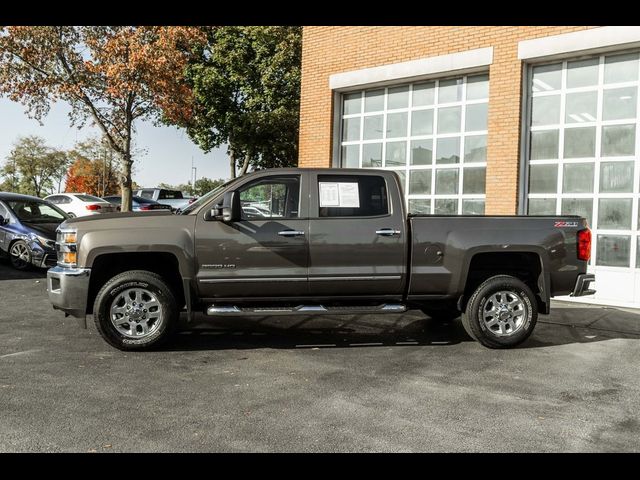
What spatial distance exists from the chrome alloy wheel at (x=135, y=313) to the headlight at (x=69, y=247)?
641 millimetres

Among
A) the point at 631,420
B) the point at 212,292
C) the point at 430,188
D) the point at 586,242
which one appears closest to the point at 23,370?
the point at 212,292

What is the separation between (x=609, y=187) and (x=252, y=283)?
681 centimetres

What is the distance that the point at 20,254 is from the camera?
13.4m

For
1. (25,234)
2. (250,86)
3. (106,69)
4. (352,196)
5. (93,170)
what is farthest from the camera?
(93,170)

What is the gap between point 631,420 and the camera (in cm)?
486

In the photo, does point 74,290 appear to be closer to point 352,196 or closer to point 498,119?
point 352,196

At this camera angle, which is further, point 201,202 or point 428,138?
point 428,138

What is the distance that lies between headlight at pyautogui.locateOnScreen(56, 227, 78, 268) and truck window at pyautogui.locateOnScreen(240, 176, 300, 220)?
1.81 m

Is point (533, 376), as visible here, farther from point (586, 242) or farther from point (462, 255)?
point (586, 242)

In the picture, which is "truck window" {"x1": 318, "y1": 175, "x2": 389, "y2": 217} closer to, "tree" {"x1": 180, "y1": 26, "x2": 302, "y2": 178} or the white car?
the white car

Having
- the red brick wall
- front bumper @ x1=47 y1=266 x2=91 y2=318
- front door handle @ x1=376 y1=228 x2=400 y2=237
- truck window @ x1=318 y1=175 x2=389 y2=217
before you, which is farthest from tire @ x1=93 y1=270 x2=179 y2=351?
the red brick wall

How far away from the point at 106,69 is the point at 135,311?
16283mm

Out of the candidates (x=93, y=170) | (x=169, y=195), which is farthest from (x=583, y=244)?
(x=93, y=170)

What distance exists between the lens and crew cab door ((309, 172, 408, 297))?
277 inches
